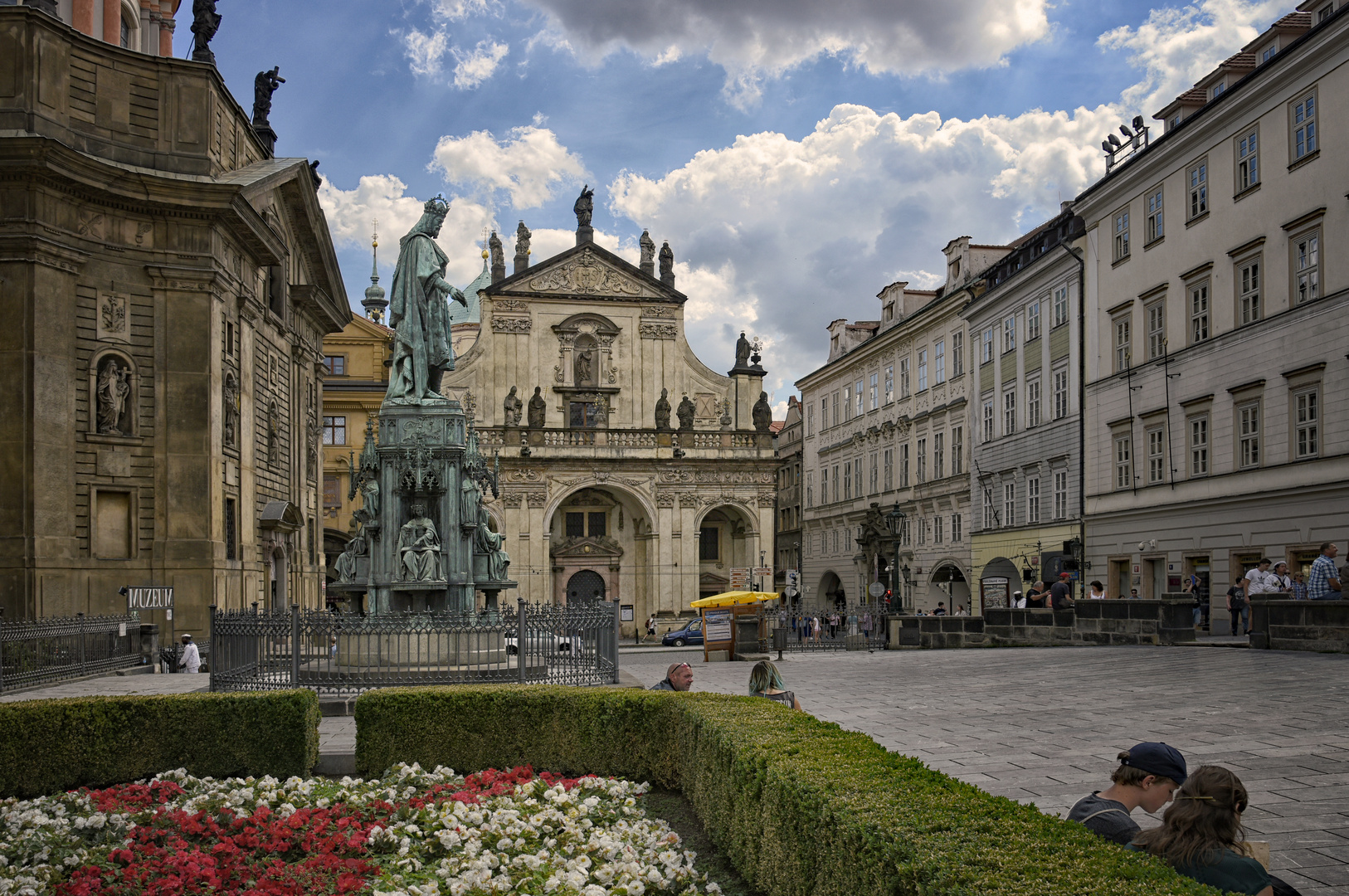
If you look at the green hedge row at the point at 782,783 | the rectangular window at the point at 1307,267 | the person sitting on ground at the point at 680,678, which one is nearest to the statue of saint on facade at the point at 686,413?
the rectangular window at the point at 1307,267

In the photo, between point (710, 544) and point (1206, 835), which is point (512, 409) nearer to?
point (710, 544)

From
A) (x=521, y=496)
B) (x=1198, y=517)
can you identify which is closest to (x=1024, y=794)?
(x=1198, y=517)

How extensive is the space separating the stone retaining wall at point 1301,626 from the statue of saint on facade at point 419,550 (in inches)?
537

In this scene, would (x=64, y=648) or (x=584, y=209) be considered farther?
(x=584, y=209)

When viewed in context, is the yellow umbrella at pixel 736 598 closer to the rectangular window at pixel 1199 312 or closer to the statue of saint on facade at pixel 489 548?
the rectangular window at pixel 1199 312

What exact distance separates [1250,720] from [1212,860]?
24.9ft

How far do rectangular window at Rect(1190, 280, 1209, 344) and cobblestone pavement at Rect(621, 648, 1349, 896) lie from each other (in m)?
10.5

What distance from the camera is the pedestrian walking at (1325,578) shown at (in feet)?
63.7

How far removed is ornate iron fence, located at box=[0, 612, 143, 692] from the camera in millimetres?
18359

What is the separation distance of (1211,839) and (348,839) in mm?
5598

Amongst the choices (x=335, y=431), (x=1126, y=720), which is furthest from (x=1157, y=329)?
(x=335, y=431)

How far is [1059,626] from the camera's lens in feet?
84.0

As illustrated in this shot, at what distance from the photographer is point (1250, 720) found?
11.4 m

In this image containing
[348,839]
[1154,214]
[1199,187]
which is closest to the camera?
[348,839]
